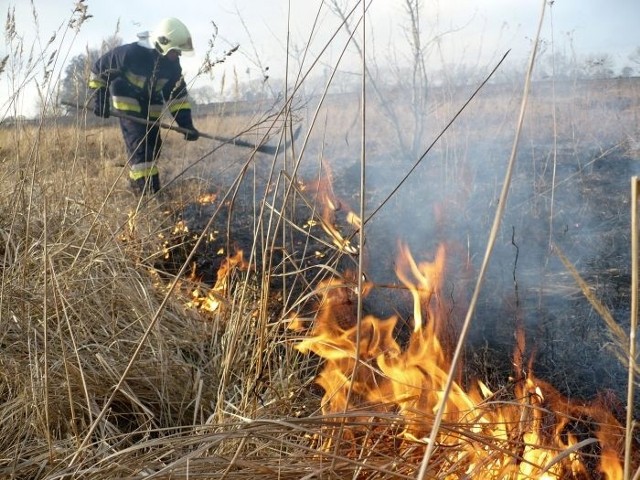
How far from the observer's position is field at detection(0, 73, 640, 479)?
46.5 inches

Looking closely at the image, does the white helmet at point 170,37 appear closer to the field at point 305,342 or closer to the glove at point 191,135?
the glove at point 191,135

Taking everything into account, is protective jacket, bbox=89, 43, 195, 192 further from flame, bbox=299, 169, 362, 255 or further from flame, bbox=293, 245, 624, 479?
flame, bbox=293, 245, 624, 479

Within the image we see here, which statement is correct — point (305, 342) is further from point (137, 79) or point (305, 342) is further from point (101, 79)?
point (137, 79)

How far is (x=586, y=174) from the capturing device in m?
5.12

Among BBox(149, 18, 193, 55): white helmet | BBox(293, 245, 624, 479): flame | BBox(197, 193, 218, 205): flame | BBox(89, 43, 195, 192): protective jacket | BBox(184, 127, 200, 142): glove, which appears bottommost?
BBox(293, 245, 624, 479): flame

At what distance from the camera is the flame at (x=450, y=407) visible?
3.96 ft

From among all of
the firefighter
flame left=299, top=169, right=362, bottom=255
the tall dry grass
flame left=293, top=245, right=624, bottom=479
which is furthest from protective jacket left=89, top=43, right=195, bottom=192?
flame left=293, top=245, right=624, bottom=479

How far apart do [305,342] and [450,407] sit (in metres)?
0.53

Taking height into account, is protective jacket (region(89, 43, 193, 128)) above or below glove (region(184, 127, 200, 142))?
above

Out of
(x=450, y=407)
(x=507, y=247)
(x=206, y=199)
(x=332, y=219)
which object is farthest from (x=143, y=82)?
(x=450, y=407)

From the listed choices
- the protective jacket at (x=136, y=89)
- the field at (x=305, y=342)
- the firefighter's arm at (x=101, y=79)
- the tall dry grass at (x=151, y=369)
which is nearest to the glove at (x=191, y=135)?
the protective jacket at (x=136, y=89)

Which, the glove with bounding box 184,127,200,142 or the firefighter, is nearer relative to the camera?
the firefighter

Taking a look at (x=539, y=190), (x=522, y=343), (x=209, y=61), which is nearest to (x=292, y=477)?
(x=522, y=343)

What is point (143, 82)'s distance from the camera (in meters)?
5.31
